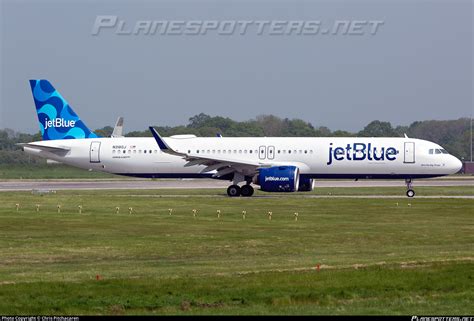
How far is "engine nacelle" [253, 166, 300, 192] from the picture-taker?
52125mm

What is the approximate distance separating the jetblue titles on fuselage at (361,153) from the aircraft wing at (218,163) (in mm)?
4025

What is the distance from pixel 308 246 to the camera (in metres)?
29.2

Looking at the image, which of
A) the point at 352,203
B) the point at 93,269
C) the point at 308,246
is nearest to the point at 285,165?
the point at 352,203

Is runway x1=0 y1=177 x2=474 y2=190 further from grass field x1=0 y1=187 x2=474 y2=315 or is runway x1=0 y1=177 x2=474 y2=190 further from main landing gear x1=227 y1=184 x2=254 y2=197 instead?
grass field x1=0 y1=187 x2=474 y2=315

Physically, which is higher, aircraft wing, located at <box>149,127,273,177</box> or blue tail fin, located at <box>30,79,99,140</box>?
blue tail fin, located at <box>30,79,99,140</box>

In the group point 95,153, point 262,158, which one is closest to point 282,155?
point 262,158

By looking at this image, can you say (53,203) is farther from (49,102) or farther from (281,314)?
(281,314)

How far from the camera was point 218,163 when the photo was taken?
5450 cm

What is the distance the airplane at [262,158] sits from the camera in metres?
54.6

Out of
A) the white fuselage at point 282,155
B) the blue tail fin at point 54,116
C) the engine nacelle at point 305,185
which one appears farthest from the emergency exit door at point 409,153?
the blue tail fin at point 54,116

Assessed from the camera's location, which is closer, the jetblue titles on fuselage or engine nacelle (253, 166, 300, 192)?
engine nacelle (253, 166, 300, 192)

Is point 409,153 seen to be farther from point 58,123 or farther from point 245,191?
point 58,123

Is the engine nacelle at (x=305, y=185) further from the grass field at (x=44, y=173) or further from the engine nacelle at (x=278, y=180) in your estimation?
the grass field at (x=44, y=173)

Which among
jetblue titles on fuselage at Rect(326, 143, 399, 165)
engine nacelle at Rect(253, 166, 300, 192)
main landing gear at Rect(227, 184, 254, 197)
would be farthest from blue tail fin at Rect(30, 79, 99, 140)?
jetblue titles on fuselage at Rect(326, 143, 399, 165)
